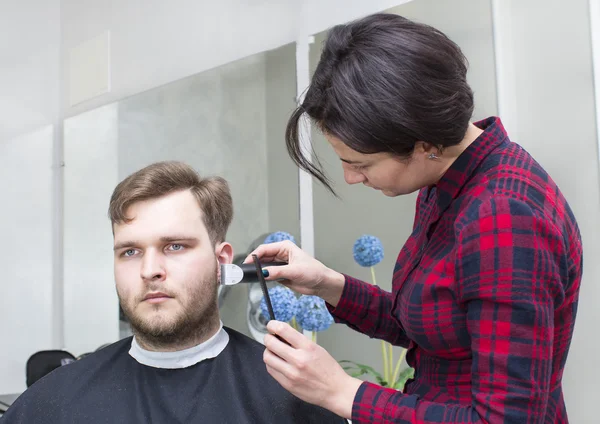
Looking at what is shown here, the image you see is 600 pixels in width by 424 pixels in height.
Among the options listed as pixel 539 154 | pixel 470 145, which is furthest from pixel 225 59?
pixel 470 145

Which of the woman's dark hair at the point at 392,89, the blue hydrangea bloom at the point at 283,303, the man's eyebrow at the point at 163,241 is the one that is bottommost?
the blue hydrangea bloom at the point at 283,303

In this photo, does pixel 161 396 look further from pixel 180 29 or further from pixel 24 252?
pixel 24 252

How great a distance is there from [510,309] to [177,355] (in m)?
0.92

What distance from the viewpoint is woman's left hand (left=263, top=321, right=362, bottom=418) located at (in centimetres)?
122

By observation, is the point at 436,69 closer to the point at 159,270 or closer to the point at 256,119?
the point at 159,270

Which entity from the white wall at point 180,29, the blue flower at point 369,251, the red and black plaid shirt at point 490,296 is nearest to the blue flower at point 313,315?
the blue flower at point 369,251

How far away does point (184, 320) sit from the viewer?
1.64m

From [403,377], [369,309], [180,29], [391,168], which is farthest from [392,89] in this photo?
[180,29]

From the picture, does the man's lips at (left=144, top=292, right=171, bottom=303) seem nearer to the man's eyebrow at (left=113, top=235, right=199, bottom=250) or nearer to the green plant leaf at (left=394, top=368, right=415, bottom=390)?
the man's eyebrow at (left=113, top=235, right=199, bottom=250)

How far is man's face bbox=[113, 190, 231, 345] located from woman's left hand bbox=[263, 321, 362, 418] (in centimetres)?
45

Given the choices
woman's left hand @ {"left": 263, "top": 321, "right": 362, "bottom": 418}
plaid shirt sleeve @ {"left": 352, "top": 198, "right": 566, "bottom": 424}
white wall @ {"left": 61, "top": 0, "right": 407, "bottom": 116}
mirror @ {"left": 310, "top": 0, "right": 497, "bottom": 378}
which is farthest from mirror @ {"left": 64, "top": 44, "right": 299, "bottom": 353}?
plaid shirt sleeve @ {"left": 352, "top": 198, "right": 566, "bottom": 424}

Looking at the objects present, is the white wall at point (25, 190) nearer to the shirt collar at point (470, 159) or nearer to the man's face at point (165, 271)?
the man's face at point (165, 271)

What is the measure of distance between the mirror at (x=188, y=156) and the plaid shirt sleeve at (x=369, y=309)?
0.91m

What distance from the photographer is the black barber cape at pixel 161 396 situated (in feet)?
5.24
